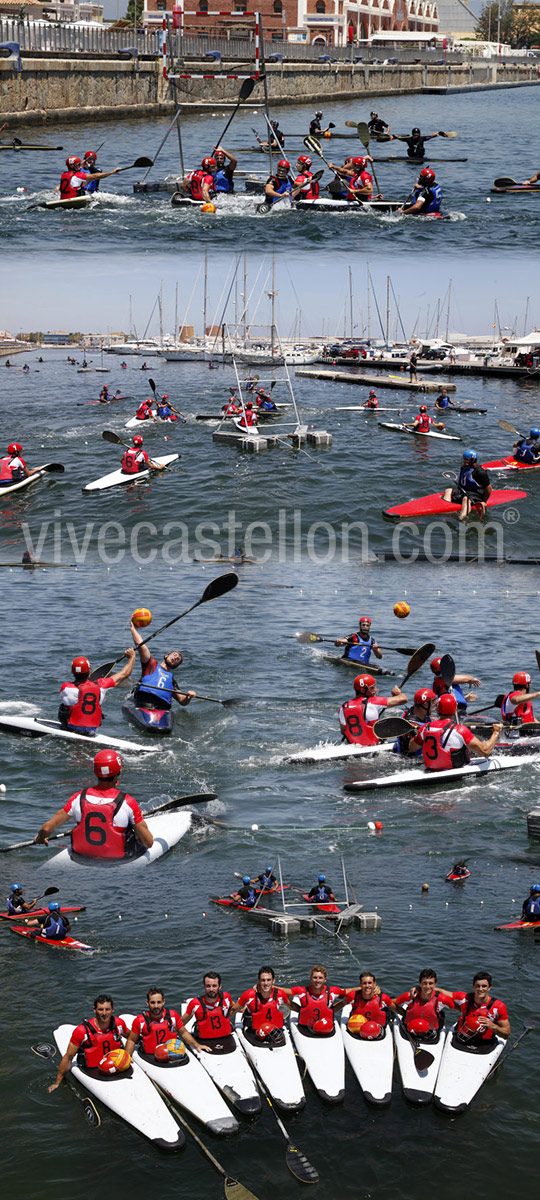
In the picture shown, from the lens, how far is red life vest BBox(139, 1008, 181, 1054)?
1076cm

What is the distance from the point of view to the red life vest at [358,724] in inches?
712

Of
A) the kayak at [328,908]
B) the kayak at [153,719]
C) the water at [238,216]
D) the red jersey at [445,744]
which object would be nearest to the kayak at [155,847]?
the kayak at [328,908]

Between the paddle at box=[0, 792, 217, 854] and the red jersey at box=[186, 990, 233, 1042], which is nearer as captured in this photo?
the red jersey at box=[186, 990, 233, 1042]

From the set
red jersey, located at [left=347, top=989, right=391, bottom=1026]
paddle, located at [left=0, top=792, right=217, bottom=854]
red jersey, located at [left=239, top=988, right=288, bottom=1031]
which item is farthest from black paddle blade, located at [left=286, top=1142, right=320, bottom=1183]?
paddle, located at [left=0, top=792, right=217, bottom=854]

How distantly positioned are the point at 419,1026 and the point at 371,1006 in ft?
1.64

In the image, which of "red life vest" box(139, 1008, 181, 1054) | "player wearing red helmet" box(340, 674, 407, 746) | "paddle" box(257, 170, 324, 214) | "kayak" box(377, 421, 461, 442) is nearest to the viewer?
"red life vest" box(139, 1008, 181, 1054)

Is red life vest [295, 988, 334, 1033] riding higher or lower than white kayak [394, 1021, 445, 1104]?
higher

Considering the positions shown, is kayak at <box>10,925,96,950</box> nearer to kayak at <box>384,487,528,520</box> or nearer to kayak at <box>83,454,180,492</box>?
kayak at <box>384,487,528,520</box>

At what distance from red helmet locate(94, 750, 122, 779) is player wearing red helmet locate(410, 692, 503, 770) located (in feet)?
19.1

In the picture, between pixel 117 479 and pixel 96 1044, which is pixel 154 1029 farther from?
pixel 117 479

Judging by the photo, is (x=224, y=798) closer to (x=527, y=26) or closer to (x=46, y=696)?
(x=46, y=696)

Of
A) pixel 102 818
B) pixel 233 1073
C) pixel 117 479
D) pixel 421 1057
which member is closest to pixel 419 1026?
pixel 421 1057

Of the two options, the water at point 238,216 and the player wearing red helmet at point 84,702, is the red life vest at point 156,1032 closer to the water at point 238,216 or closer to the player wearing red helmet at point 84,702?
the player wearing red helmet at point 84,702

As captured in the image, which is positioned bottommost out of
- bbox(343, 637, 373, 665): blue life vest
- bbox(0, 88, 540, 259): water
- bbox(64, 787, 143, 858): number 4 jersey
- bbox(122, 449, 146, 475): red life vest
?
bbox(343, 637, 373, 665): blue life vest
